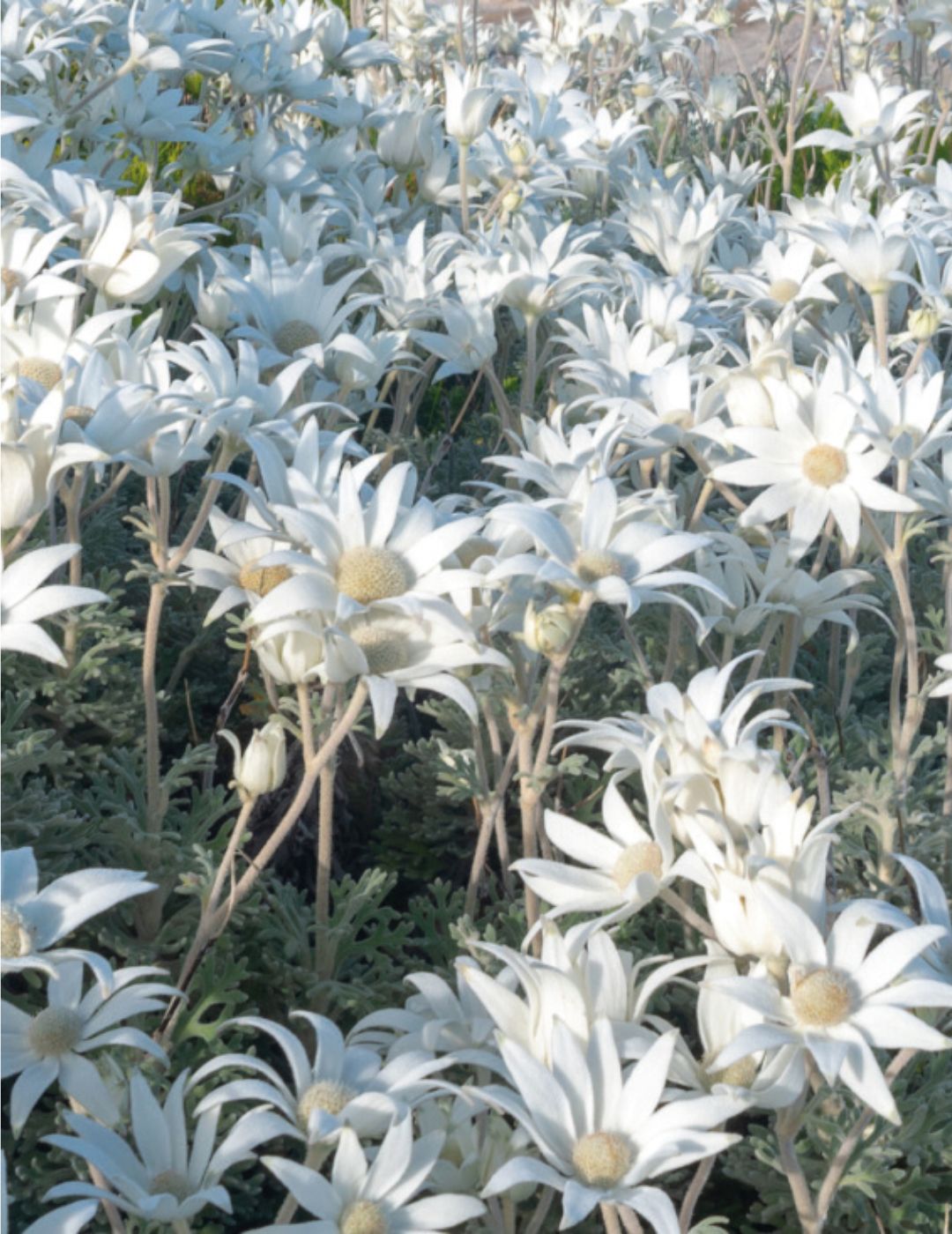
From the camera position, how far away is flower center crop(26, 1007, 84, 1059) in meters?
1.28

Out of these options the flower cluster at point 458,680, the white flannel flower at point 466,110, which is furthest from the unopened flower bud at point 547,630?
the white flannel flower at point 466,110

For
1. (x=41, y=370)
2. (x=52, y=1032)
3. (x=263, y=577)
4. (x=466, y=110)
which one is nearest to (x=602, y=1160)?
(x=52, y=1032)

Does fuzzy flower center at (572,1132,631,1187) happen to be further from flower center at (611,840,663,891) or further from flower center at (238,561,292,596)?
flower center at (238,561,292,596)

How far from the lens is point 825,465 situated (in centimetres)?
198

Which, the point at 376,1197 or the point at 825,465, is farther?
the point at 825,465

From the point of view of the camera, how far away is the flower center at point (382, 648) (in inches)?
59.0

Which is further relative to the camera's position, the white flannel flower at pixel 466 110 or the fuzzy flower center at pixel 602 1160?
the white flannel flower at pixel 466 110

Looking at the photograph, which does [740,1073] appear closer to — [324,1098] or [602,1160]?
[602,1160]

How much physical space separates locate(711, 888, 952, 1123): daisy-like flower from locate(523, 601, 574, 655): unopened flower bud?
0.33m

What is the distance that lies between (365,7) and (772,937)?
5.44 m

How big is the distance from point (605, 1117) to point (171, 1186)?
13.7 inches

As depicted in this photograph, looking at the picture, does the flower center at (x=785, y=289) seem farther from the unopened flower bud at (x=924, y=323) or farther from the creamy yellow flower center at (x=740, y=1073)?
the creamy yellow flower center at (x=740, y=1073)

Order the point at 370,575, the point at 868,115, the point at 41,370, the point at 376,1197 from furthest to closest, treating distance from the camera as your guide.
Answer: the point at 868,115, the point at 41,370, the point at 370,575, the point at 376,1197

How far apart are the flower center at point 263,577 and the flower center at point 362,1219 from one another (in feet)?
2.10
